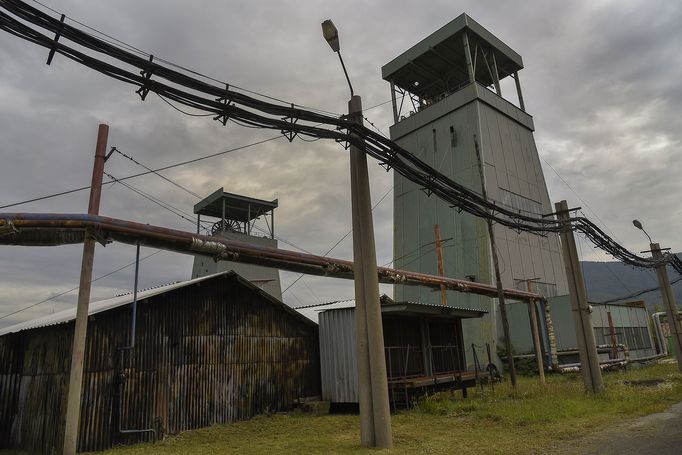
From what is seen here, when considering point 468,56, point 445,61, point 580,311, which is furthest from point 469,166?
point 580,311

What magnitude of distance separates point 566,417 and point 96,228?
13746 mm

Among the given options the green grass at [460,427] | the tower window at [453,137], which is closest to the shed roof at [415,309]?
the green grass at [460,427]

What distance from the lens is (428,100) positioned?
132ft

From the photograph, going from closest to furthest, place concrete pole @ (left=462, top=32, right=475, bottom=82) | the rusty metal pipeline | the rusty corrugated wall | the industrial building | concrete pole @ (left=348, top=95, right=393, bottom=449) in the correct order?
1. concrete pole @ (left=348, top=95, right=393, bottom=449)
2. the rusty metal pipeline
3. the rusty corrugated wall
4. the industrial building
5. concrete pole @ (left=462, top=32, right=475, bottom=82)

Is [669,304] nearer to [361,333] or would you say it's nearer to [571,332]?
[571,332]

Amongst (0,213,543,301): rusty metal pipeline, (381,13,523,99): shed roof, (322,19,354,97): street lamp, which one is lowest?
(0,213,543,301): rusty metal pipeline

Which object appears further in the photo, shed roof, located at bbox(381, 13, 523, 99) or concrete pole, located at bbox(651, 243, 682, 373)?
shed roof, located at bbox(381, 13, 523, 99)

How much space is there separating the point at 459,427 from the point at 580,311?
8.79 m

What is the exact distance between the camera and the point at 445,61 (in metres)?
36.4

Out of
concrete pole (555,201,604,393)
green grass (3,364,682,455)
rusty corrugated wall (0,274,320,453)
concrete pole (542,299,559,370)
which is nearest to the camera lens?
green grass (3,364,682,455)

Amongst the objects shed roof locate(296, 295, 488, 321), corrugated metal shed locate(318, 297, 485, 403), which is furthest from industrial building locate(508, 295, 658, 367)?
corrugated metal shed locate(318, 297, 485, 403)

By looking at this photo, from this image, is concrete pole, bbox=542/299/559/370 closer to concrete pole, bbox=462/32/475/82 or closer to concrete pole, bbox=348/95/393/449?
concrete pole, bbox=462/32/475/82

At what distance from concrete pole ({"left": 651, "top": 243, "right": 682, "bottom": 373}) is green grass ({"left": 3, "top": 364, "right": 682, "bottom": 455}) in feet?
29.4

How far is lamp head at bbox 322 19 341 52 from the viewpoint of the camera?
10.0m
